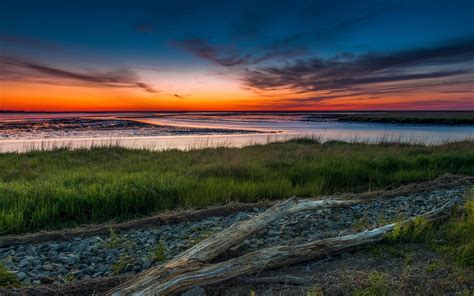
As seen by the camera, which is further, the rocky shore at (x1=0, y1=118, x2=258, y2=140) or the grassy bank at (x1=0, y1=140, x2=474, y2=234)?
the rocky shore at (x1=0, y1=118, x2=258, y2=140)

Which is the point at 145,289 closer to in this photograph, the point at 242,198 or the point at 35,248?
the point at 35,248

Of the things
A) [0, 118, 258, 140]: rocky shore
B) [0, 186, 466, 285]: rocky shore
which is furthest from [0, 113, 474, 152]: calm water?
[0, 186, 466, 285]: rocky shore

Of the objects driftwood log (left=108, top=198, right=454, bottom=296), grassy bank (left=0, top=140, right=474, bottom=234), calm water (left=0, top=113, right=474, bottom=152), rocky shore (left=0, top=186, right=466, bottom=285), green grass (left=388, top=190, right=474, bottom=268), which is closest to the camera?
driftwood log (left=108, top=198, right=454, bottom=296)

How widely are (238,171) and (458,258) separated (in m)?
9.06

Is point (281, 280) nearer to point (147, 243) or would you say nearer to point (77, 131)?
point (147, 243)

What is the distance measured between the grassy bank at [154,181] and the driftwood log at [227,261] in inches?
157

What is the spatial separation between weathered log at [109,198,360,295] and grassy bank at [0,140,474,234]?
10.4ft

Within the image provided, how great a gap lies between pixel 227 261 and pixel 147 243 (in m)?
2.33

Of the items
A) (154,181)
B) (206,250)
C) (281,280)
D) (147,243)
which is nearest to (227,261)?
(206,250)

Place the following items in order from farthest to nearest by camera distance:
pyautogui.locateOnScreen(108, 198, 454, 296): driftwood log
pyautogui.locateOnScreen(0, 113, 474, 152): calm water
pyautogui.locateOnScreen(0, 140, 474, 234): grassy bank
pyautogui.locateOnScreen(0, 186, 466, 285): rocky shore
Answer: pyautogui.locateOnScreen(0, 113, 474, 152): calm water, pyautogui.locateOnScreen(0, 140, 474, 234): grassy bank, pyautogui.locateOnScreen(0, 186, 466, 285): rocky shore, pyautogui.locateOnScreen(108, 198, 454, 296): driftwood log

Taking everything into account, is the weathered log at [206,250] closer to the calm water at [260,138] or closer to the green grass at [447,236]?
the green grass at [447,236]

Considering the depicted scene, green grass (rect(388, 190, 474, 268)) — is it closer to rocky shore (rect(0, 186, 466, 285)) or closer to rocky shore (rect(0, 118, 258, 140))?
rocky shore (rect(0, 186, 466, 285))

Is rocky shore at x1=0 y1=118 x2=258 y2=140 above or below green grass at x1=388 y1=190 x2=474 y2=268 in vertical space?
below

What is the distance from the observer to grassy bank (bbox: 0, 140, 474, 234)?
29.8ft
